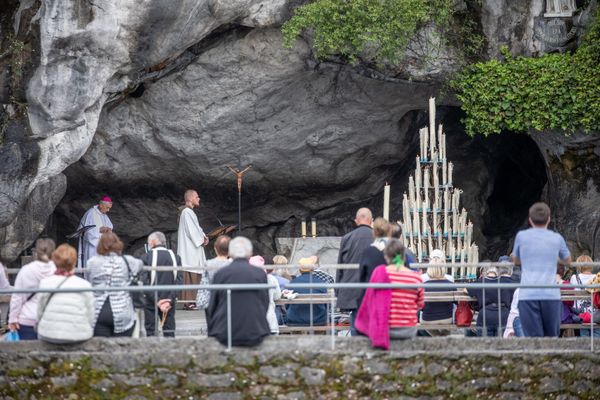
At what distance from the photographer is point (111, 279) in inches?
513

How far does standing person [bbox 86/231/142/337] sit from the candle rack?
738 cm

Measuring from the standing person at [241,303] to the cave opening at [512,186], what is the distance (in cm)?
1140

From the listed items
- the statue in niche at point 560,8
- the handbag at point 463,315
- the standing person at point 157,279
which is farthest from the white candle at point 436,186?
the standing person at point 157,279

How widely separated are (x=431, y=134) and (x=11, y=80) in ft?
20.2

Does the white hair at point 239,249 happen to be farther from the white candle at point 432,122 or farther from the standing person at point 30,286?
the white candle at point 432,122

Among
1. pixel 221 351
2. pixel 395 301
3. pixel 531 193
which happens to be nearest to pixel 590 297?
pixel 395 301

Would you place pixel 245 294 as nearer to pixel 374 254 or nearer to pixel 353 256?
pixel 374 254

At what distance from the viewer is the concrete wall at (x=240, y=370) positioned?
42.2ft

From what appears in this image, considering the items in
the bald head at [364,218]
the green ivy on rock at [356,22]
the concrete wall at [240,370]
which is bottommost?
the concrete wall at [240,370]

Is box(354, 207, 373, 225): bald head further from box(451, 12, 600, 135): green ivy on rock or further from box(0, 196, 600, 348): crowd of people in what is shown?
box(451, 12, 600, 135): green ivy on rock

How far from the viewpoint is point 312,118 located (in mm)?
21625

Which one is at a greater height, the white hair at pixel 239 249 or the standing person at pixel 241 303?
the white hair at pixel 239 249

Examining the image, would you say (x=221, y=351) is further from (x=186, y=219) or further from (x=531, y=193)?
(x=531, y=193)

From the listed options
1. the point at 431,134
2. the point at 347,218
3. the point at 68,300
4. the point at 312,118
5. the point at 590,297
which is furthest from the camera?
the point at 347,218
